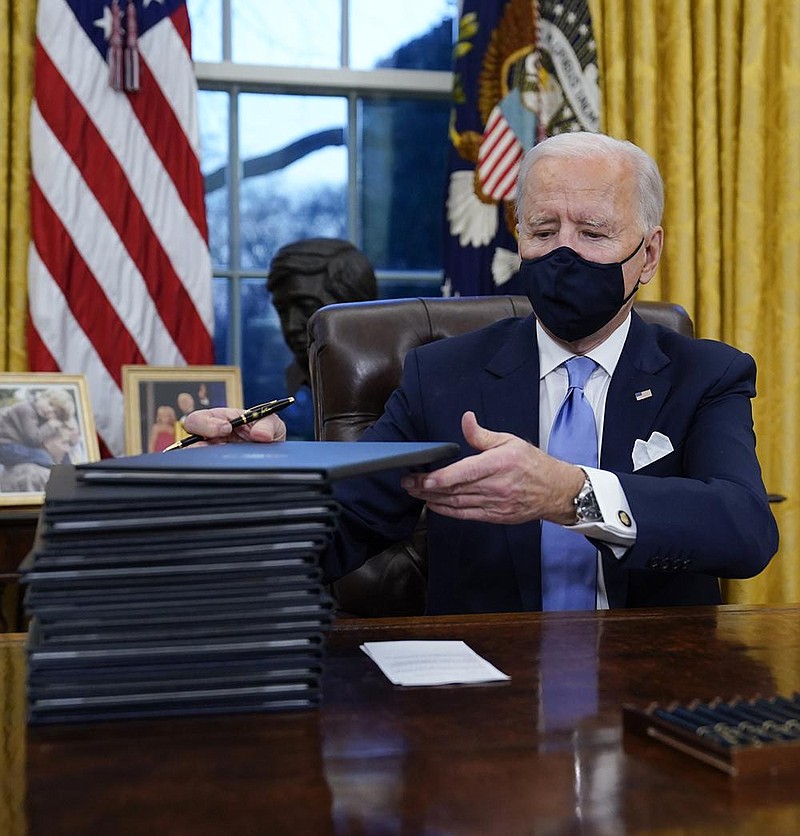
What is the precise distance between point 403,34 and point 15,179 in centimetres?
138

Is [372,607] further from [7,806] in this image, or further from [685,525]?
[7,806]

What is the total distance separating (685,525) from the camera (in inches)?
55.1

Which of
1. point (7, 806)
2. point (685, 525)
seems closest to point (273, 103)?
point (685, 525)

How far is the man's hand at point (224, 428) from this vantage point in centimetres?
146

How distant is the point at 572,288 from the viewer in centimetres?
173

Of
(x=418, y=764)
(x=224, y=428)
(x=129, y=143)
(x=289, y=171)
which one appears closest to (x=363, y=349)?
(x=224, y=428)

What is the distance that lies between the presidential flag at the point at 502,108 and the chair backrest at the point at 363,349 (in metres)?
1.33

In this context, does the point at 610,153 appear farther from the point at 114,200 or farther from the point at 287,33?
the point at 287,33

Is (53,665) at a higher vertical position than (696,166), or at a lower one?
lower

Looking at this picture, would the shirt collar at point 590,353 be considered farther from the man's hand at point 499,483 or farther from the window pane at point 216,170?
the window pane at point 216,170

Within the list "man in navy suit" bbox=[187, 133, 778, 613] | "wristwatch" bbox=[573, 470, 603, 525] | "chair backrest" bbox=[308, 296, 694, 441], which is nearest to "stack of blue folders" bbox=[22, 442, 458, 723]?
"wristwatch" bbox=[573, 470, 603, 525]

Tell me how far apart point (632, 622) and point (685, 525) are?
5.7 inches

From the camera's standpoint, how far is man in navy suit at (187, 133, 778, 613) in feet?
5.49

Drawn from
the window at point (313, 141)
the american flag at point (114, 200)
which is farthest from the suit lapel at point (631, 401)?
the window at point (313, 141)
